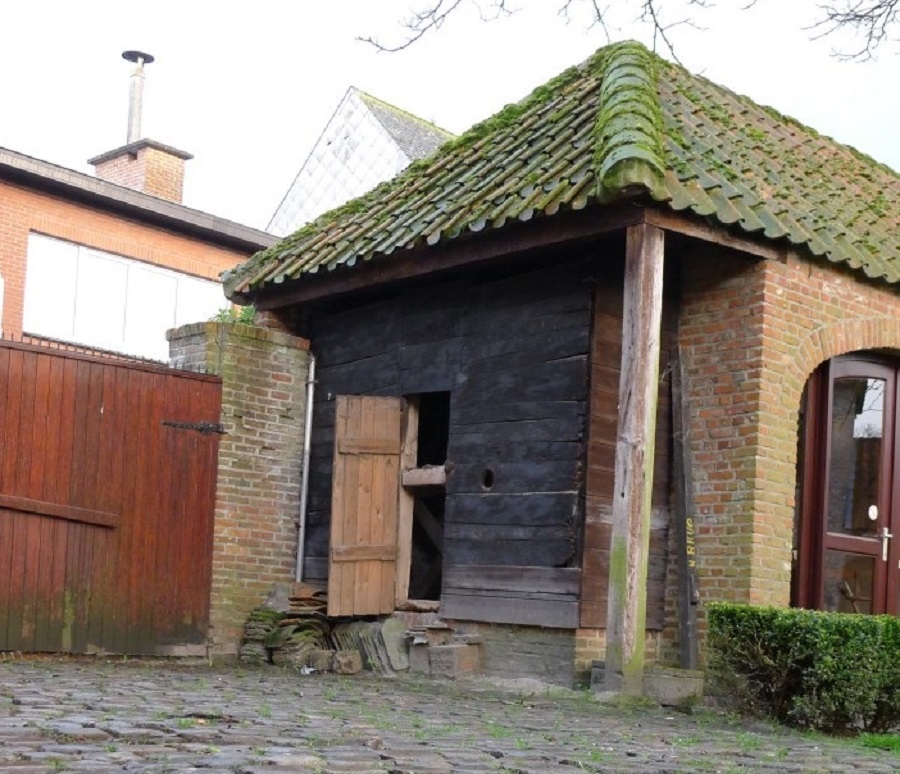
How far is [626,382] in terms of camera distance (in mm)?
8805

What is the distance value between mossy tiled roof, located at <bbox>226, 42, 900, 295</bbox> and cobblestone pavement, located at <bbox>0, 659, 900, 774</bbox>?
131 inches

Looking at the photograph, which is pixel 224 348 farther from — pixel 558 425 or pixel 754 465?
pixel 754 465

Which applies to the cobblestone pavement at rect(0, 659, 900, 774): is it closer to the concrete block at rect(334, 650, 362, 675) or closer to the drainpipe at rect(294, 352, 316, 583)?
the concrete block at rect(334, 650, 362, 675)

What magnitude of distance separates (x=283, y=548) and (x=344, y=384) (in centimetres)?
155

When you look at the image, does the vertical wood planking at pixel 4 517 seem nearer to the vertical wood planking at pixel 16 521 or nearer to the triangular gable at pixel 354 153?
the vertical wood planking at pixel 16 521

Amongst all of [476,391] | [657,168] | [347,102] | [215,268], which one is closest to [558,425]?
[476,391]

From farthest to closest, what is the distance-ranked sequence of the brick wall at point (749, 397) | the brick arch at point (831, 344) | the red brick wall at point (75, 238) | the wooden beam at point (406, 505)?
the red brick wall at point (75, 238)
the wooden beam at point (406, 505)
the brick arch at point (831, 344)
the brick wall at point (749, 397)

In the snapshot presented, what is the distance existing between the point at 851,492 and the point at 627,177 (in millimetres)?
3370

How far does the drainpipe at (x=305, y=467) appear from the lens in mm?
12047

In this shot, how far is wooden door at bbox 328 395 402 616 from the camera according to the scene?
436 inches

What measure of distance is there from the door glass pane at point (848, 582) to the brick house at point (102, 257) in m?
13.1

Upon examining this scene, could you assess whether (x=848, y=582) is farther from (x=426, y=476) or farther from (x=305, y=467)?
(x=305, y=467)

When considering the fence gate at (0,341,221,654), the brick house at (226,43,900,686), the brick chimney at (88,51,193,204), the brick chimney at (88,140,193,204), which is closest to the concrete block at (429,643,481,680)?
the brick house at (226,43,900,686)

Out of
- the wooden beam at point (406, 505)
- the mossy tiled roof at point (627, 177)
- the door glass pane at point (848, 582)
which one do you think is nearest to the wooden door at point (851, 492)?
the door glass pane at point (848, 582)
